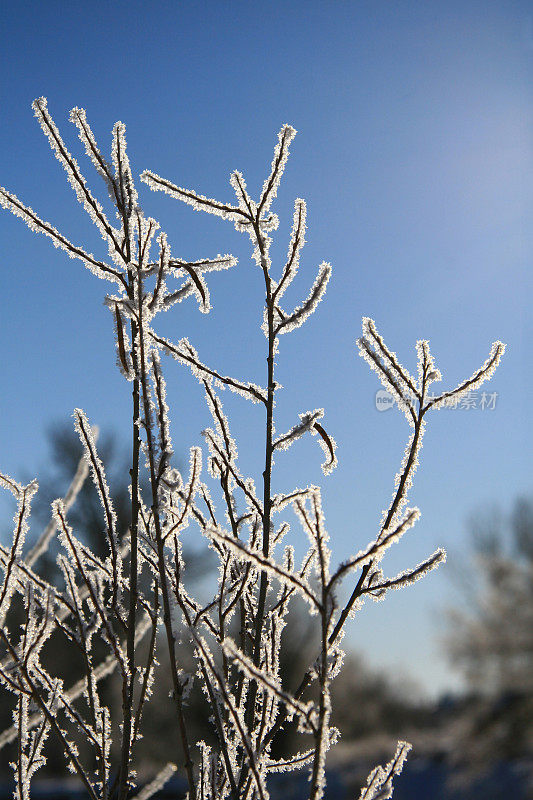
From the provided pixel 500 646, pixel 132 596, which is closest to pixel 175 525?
pixel 132 596

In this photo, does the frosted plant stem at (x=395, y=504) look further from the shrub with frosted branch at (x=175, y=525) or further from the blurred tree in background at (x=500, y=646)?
the blurred tree in background at (x=500, y=646)

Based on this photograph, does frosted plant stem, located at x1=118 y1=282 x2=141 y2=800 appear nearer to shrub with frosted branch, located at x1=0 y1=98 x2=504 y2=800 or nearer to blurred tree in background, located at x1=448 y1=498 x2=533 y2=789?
shrub with frosted branch, located at x1=0 y1=98 x2=504 y2=800

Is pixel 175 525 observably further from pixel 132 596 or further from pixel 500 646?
pixel 500 646

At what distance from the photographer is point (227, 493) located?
126cm

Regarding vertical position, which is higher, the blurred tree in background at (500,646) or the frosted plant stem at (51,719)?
the blurred tree in background at (500,646)

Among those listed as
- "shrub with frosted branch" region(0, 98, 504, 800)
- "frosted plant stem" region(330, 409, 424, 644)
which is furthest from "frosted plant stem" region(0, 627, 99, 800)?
"frosted plant stem" region(330, 409, 424, 644)

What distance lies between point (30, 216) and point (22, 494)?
0.52 m

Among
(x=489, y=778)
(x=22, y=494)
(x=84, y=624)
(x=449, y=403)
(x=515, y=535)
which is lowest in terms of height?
(x=84, y=624)

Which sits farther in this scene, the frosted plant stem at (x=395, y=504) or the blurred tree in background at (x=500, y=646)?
the blurred tree in background at (x=500, y=646)

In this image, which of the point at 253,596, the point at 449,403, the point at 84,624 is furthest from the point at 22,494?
the point at 449,403

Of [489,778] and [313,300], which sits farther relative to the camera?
[489,778]

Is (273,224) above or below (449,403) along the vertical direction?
above

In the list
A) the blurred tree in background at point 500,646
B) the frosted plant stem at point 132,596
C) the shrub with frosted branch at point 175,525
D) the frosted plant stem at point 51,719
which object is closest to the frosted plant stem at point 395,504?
the shrub with frosted branch at point 175,525

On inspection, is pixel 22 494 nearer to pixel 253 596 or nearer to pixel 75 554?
pixel 75 554
